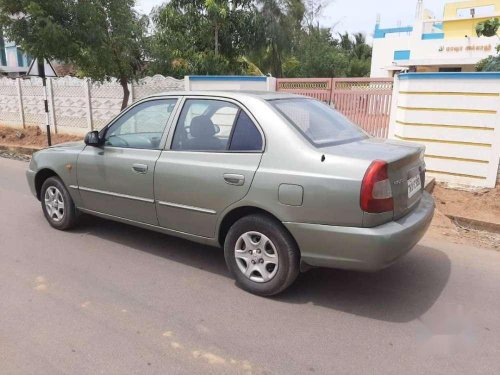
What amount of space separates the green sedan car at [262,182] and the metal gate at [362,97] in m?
4.30

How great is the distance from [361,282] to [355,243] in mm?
975

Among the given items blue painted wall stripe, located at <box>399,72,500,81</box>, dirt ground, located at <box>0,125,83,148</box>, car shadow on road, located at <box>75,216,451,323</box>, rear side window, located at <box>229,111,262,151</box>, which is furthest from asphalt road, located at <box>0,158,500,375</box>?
dirt ground, located at <box>0,125,83,148</box>

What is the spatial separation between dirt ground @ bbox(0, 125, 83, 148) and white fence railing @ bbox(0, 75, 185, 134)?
294mm

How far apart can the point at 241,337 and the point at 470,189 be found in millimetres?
5414

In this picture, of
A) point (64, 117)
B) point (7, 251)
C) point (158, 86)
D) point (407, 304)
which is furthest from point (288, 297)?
point (64, 117)

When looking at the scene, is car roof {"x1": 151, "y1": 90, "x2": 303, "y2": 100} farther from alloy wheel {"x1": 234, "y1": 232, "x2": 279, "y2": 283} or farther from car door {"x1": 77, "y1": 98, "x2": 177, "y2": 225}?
alloy wheel {"x1": 234, "y1": 232, "x2": 279, "y2": 283}

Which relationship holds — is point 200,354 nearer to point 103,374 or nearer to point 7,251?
point 103,374

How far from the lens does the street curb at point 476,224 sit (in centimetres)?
568

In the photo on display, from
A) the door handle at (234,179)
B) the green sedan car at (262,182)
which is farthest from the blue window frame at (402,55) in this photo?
the door handle at (234,179)

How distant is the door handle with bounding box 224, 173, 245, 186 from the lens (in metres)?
3.53

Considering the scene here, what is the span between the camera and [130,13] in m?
10.6

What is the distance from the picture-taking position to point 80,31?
983 centimetres

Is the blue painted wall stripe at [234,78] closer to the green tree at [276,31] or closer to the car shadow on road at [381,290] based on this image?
the car shadow on road at [381,290]

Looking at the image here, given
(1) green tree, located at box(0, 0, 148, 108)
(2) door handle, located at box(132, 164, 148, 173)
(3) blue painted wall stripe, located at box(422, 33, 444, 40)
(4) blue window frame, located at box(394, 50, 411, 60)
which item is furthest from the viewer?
(4) blue window frame, located at box(394, 50, 411, 60)
